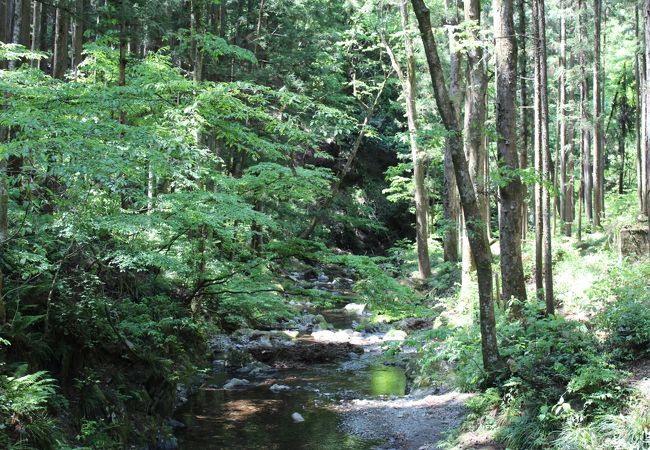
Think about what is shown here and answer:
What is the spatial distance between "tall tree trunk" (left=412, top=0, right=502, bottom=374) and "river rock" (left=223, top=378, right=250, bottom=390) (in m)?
5.66

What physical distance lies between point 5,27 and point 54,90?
3.95 metres

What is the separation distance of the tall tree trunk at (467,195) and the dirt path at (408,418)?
121 centimetres

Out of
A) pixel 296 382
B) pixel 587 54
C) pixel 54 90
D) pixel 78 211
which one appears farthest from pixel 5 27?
pixel 587 54

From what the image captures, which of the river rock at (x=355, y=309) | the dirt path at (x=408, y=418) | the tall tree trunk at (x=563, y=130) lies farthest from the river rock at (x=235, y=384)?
the tall tree trunk at (x=563, y=130)

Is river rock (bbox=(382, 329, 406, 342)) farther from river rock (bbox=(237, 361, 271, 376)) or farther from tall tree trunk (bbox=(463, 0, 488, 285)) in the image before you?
river rock (bbox=(237, 361, 271, 376))

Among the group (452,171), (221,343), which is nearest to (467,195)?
(221,343)

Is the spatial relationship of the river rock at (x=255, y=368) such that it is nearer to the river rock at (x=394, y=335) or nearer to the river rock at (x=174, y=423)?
the river rock at (x=174, y=423)

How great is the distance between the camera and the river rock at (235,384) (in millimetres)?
11430

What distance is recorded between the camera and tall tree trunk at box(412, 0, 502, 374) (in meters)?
7.46

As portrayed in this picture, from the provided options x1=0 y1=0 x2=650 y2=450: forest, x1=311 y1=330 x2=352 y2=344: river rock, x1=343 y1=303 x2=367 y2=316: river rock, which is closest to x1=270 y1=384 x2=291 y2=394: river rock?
x1=0 y1=0 x2=650 y2=450: forest

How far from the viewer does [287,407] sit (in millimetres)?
10258

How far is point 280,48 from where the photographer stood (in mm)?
21562

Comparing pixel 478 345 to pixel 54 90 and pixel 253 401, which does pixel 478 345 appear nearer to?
pixel 253 401

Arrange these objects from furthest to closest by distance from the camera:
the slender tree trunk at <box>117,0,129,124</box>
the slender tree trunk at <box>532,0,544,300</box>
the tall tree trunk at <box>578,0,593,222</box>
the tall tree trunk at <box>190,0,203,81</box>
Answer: the tall tree trunk at <box>578,0,593,222</box>, the tall tree trunk at <box>190,0,203,81</box>, the slender tree trunk at <box>532,0,544,300</box>, the slender tree trunk at <box>117,0,129,124</box>
